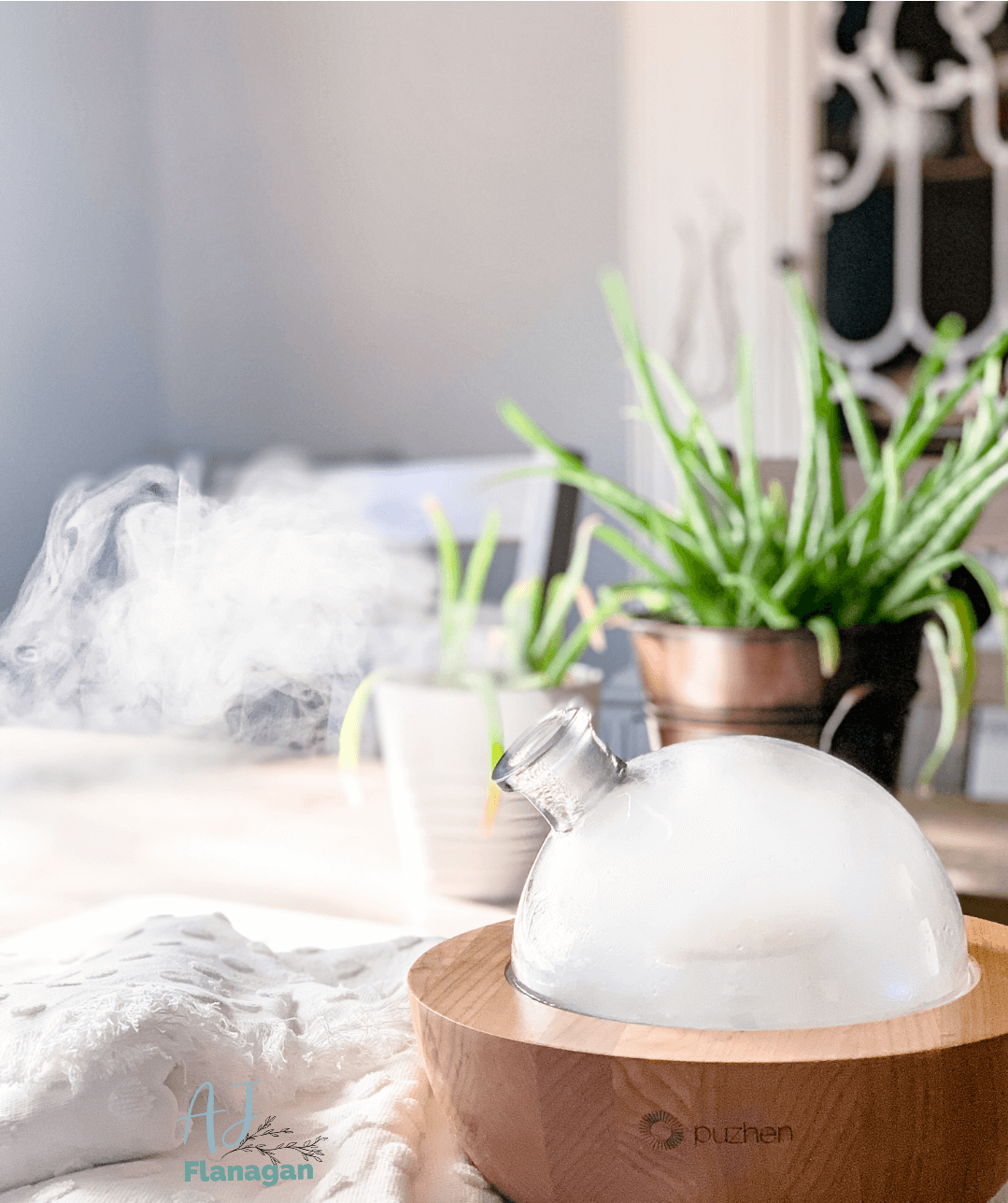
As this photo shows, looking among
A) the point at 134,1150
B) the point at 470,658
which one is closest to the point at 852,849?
the point at 134,1150

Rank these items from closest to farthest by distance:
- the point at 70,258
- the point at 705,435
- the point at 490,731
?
the point at 490,731, the point at 705,435, the point at 70,258

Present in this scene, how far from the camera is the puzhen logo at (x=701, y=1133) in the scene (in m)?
0.20

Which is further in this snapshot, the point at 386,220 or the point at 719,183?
the point at 386,220

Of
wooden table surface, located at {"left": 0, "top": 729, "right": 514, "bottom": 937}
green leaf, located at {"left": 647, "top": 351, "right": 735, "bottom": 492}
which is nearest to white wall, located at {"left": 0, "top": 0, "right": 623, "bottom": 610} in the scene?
wooden table surface, located at {"left": 0, "top": 729, "right": 514, "bottom": 937}

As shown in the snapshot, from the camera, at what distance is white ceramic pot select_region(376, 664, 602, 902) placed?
482mm

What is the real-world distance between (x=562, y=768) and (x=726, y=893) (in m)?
0.04

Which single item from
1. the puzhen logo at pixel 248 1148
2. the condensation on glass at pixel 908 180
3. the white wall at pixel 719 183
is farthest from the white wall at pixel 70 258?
the condensation on glass at pixel 908 180

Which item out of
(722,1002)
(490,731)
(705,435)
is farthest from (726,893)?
(705,435)

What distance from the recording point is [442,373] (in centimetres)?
225

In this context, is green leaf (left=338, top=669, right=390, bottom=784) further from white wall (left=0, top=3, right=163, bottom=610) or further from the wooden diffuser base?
the wooden diffuser base

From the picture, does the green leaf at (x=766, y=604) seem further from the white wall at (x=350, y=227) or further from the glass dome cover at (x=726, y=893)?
the white wall at (x=350, y=227)

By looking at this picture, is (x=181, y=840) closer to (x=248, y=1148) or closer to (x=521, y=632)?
(x=521, y=632)

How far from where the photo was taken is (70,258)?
1.46 meters

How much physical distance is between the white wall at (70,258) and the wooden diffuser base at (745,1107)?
6.8 inches
